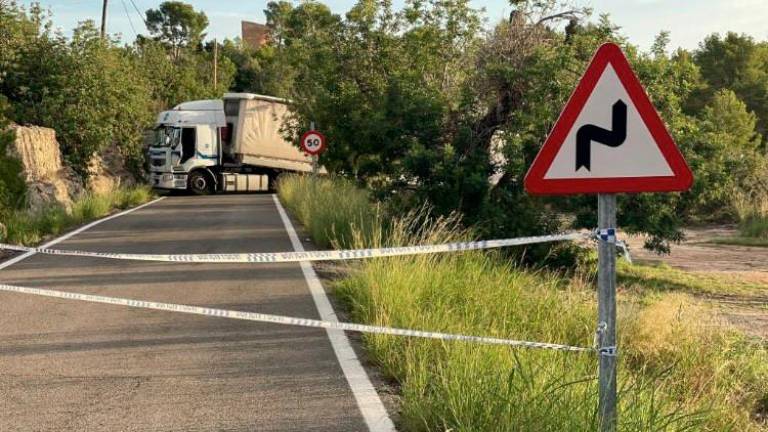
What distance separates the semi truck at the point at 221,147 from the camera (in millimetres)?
35219

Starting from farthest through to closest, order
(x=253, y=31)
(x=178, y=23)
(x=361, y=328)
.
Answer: (x=253, y=31) → (x=178, y=23) → (x=361, y=328)

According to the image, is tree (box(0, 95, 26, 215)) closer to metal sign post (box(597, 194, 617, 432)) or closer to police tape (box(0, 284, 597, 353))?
police tape (box(0, 284, 597, 353))

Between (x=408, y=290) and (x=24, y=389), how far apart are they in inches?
138

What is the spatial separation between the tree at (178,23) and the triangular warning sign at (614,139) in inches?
3383

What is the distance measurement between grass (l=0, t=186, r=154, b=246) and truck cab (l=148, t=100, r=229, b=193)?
6.69 meters

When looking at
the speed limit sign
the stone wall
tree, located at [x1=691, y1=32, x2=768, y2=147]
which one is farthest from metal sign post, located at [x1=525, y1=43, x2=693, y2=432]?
tree, located at [x1=691, y1=32, x2=768, y2=147]

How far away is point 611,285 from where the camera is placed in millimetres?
4082

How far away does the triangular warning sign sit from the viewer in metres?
4.04

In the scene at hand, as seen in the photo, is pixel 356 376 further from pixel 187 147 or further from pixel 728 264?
pixel 187 147

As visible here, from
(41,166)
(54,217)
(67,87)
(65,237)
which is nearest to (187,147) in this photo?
(67,87)

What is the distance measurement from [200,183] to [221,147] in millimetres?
1911

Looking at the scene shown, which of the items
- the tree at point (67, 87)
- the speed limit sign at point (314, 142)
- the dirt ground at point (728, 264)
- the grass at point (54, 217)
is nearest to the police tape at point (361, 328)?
the dirt ground at point (728, 264)

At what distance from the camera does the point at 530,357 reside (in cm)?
570

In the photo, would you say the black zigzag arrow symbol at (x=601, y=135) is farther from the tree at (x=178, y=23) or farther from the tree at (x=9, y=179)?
the tree at (x=178, y=23)
